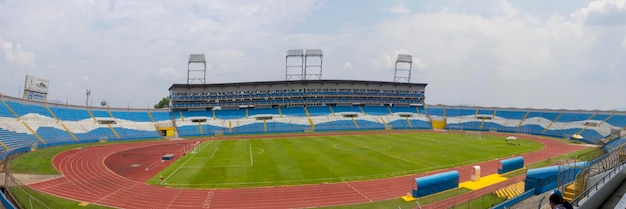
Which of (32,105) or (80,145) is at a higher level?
(32,105)

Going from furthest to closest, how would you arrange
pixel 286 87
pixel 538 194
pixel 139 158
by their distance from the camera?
pixel 286 87 < pixel 139 158 < pixel 538 194

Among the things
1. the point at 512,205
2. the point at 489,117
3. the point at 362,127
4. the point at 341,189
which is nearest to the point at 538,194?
the point at 512,205

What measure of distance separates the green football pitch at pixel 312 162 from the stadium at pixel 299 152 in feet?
0.55

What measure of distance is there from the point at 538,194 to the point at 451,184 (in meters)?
4.63

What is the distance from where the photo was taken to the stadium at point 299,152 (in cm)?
1836

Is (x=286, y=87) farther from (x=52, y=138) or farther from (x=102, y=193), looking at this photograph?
(x=102, y=193)

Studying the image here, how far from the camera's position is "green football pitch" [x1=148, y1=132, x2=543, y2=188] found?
76.9ft

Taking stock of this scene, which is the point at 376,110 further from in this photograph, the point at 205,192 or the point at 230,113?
the point at 205,192

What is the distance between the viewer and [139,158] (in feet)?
110

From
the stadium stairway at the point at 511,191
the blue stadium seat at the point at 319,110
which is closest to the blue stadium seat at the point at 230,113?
the blue stadium seat at the point at 319,110

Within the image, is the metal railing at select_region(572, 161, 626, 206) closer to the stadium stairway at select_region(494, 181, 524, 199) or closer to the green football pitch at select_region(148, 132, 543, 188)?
the stadium stairway at select_region(494, 181, 524, 199)

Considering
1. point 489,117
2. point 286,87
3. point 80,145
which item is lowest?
point 80,145

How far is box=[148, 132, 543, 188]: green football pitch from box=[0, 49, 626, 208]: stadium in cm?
17

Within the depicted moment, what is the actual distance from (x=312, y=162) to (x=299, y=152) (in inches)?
256
